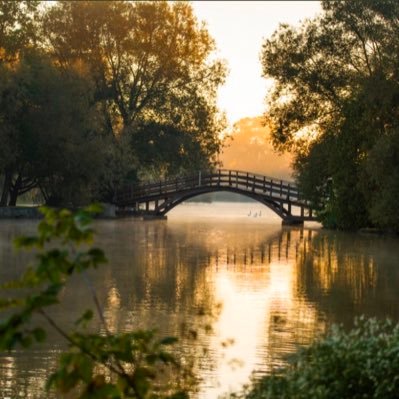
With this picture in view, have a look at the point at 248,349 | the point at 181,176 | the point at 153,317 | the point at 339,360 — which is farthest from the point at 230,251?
the point at 181,176

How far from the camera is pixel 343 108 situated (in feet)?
176

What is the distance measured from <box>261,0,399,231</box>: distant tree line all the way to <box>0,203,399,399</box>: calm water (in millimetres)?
4110

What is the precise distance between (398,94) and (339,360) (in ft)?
127

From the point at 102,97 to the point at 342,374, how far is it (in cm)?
5912

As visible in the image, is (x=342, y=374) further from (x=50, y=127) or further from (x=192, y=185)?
(x=192, y=185)

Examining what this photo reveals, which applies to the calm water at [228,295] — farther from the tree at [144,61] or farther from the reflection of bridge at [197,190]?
the tree at [144,61]

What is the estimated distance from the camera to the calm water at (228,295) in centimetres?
1356

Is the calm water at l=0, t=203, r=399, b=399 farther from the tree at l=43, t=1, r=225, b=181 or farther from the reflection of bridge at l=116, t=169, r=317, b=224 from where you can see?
the tree at l=43, t=1, r=225, b=181

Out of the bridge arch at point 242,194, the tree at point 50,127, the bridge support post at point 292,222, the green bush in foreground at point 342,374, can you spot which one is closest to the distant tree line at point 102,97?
the tree at point 50,127

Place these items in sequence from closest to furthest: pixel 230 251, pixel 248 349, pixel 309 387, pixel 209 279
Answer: pixel 309 387 < pixel 248 349 < pixel 209 279 < pixel 230 251

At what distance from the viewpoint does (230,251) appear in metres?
38.5

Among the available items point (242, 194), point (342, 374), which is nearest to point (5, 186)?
point (242, 194)

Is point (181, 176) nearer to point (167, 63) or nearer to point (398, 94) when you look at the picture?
point (167, 63)

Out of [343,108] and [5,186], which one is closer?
[343,108]
